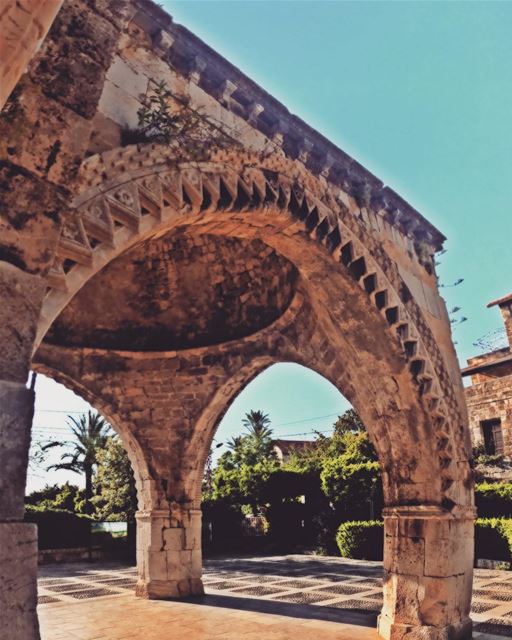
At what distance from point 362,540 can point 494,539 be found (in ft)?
11.8

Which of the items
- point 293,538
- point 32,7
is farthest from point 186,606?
point 293,538

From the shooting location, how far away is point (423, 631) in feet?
20.1

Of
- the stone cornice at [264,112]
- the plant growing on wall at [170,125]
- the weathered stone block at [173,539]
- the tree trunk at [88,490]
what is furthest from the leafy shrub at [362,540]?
the plant growing on wall at [170,125]

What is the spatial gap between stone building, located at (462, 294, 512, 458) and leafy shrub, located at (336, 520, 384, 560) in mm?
5897

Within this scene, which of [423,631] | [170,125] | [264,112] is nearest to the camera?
[170,125]

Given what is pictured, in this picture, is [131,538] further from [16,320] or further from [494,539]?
[16,320]

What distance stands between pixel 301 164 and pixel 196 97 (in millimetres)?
1523

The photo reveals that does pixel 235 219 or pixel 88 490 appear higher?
pixel 235 219

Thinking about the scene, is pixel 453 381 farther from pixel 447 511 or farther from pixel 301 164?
pixel 301 164

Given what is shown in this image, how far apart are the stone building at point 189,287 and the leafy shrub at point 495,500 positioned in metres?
9.02

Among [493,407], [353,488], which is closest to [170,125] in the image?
[353,488]

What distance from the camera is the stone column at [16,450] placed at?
1.67m

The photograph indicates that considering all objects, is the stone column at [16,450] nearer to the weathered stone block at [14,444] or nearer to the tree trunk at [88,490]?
the weathered stone block at [14,444]

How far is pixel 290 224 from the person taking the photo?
5.67 m
